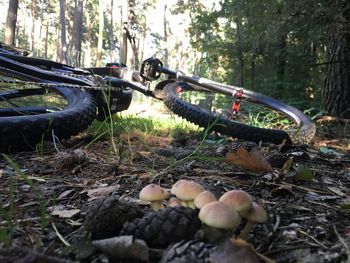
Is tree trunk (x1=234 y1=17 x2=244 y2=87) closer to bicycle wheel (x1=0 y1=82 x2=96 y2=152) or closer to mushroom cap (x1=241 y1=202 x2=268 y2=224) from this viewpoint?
bicycle wheel (x1=0 y1=82 x2=96 y2=152)

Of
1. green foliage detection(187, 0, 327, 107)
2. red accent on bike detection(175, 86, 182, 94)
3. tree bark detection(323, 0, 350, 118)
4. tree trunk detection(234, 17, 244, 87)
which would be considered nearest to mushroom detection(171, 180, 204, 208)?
red accent on bike detection(175, 86, 182, 94)

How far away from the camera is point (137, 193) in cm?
172

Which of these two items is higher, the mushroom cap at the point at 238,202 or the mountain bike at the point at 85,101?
the mountain bike at the point at 85,101

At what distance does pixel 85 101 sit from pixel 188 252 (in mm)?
2299

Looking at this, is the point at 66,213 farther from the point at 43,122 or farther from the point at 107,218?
the point at 43,122

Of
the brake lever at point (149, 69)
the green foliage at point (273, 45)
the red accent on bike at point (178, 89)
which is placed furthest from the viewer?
the green foliage at point (273, 45)

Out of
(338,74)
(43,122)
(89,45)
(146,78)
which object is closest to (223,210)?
(43,122)

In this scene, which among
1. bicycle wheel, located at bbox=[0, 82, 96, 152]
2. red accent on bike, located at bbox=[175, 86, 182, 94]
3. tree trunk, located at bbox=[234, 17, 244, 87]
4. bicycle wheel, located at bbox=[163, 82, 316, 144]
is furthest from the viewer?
tree trunk, located at bbox=[234, 17, 244, 87]

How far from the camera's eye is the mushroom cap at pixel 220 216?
1.03m

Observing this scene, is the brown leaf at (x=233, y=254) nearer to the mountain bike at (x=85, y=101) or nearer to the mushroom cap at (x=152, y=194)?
the mushroom cap at (x=152, y=194)

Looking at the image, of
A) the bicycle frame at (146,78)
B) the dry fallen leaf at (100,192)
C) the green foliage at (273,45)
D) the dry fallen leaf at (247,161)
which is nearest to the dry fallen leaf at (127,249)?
the dry fallen leaf at (100,192)

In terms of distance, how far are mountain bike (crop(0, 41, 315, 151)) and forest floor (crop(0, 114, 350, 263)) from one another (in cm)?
20

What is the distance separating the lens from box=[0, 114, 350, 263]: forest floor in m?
1.12

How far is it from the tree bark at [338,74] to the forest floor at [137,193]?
2.64m
